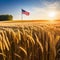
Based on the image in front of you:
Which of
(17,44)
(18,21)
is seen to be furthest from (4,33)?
(18,21)

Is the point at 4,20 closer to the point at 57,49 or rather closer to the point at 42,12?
the point at 42,12

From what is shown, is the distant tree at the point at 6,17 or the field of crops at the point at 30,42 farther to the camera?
the distant tree at the point at 6,17

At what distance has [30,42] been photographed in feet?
6.48

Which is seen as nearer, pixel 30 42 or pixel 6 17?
pixel 30 42

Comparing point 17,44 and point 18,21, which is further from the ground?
point 18,21

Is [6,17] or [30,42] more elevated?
[6,17]

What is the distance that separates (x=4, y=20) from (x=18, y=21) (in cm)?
25

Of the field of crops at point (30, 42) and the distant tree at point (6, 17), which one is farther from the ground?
the distant tree at point (6, 17)

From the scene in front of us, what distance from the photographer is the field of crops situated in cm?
195

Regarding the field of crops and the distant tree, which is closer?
the field of crops

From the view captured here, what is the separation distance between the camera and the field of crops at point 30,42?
195 cm

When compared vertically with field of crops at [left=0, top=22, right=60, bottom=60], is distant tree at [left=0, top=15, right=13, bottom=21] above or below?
above

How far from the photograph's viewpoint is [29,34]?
196cm

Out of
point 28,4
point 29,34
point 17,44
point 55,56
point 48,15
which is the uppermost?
point 28,4
